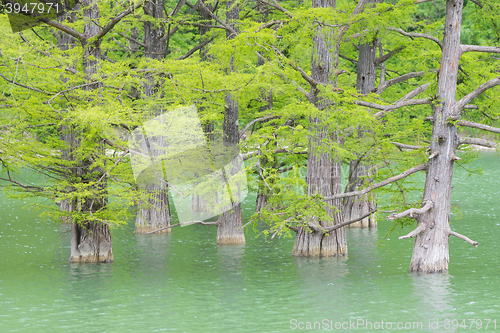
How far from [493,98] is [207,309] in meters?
9.07

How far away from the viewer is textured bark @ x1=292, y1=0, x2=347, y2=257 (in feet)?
52.4

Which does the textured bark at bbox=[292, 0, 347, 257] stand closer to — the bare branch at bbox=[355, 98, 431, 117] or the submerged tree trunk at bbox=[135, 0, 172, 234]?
the bare branch at bbox=[355, 98, 431, 117]

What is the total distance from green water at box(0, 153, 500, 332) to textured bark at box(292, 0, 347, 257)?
416 millimetres

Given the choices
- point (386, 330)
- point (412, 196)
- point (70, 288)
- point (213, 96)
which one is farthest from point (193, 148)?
point (412, 196)

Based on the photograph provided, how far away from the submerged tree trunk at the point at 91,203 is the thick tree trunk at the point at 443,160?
7.85 metres

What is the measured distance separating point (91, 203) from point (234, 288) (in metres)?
4.47

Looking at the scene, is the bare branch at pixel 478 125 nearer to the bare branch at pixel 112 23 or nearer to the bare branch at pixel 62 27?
the bare branch at pixel 112 23

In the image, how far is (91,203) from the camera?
48.8 feet

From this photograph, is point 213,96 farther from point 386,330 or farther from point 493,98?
point 386,330

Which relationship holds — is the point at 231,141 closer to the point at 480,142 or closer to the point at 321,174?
the point at 321,174

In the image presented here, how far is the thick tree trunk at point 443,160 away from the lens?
1336 centimetres

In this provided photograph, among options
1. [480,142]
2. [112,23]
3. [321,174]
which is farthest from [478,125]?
[112,23]

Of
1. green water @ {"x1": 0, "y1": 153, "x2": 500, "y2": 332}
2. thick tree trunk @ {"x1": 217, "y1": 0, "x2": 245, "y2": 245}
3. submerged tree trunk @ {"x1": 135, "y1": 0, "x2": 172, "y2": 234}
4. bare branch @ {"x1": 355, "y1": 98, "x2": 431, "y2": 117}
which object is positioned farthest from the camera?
submerged tree trunk @ {"x1": 135, "y1": 0, "x2": 172, "y2": 234}

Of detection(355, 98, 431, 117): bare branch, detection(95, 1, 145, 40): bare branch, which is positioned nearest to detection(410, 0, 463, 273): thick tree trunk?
detection(355, 98, 431, 117): bare branch
